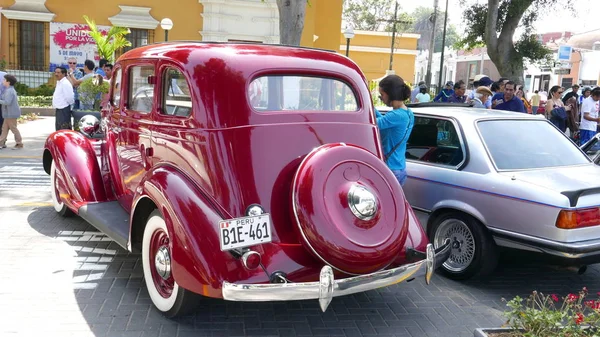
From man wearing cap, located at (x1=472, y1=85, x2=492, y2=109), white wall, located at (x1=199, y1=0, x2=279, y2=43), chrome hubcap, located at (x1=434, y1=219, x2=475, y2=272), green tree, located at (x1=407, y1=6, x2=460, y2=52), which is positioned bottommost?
chrome hubcap, located at (x1=434, y1=219, x2=475, y2=272)

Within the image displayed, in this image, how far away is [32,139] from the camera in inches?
500

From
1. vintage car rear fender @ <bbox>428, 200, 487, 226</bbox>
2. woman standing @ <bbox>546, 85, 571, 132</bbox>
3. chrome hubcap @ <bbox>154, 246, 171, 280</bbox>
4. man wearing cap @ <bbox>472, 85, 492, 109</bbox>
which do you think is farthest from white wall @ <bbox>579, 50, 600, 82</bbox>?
chrome hubcap @ <bbox>154, 246, 171, 280</bbox>

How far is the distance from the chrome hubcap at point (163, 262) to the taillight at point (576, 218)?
293 cm

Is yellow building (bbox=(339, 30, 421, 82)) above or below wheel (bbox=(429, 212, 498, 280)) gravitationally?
above

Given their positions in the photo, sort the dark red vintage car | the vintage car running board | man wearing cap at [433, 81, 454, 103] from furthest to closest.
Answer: man wearing cap at [433, 81, 454, 103] < the vintage car running board < the dark red vintage car

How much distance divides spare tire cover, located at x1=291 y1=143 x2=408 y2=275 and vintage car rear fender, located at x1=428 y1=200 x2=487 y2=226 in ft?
3.88

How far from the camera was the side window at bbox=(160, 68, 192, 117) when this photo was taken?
13.4 feet

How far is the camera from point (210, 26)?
70.8 feet

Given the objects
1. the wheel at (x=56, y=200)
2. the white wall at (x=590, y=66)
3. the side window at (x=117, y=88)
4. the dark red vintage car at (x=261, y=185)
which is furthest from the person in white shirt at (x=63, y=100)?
the white wall at (x=590, y=66)

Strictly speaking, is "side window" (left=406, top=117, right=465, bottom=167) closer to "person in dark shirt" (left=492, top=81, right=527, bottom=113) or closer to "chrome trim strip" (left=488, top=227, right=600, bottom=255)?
"chrome trim strip" (left=488, top=227, right=600, bottom=255)

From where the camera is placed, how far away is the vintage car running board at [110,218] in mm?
4480

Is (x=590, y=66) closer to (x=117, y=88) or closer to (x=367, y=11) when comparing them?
(x=367, y=11)

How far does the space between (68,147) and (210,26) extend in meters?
16.8

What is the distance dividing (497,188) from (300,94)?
1.85 meters
